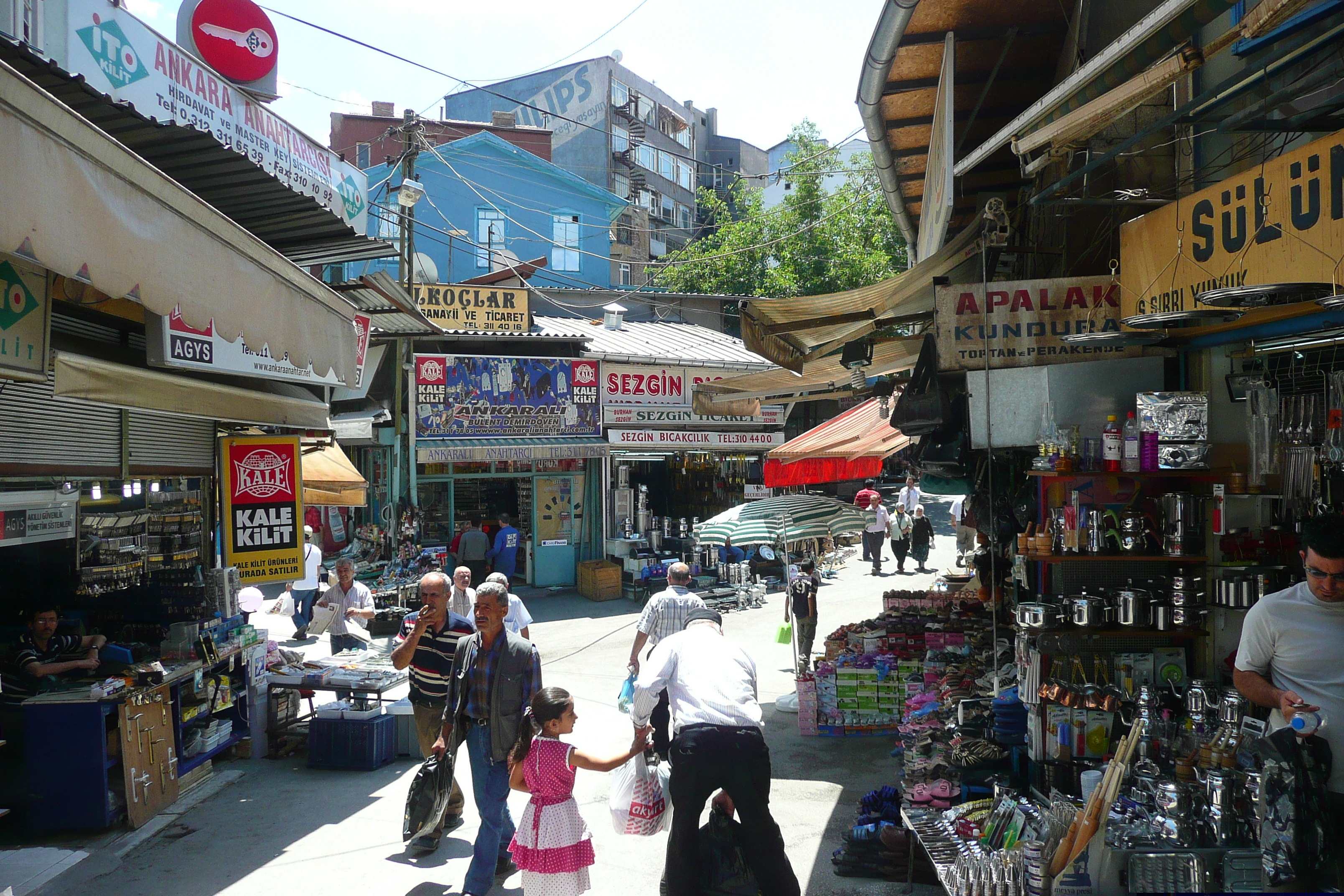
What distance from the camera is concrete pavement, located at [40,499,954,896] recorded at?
5.44m

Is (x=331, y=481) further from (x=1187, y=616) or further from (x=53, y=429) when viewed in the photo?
(x=1187, y=616)

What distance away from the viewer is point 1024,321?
5.62 meters

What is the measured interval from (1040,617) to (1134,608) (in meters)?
0.51

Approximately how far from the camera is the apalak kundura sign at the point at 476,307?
17.9 metres

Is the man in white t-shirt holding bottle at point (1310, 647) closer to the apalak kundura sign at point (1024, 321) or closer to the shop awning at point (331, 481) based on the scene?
the apalak kundura sign at point (1024, 321)

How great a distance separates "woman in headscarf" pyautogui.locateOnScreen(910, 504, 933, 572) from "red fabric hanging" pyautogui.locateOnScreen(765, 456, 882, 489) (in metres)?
5.84

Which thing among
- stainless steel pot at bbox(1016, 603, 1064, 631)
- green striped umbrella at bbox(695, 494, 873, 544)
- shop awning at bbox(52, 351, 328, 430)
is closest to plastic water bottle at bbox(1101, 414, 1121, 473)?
stainless steel pot at bbox(1016, 603, 1064, 631)

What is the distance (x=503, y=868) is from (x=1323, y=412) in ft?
17.1

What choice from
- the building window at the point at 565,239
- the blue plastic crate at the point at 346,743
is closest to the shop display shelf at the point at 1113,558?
the blue plastic crate at the point at 346,743

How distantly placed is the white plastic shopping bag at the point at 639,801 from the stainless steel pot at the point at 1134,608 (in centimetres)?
281


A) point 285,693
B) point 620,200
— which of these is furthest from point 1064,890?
point 620,200

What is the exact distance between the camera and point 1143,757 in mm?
4270

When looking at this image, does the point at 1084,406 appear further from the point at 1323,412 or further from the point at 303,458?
the point at 303,458

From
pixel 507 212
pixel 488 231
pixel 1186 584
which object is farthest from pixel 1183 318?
pixel 507 212
